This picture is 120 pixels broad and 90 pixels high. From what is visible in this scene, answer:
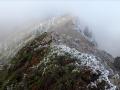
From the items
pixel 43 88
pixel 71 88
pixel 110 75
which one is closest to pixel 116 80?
pixel 110 75

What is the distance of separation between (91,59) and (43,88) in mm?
22288

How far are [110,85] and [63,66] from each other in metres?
34.4

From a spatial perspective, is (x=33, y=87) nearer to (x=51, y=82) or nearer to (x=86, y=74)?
(x=51, y=82)

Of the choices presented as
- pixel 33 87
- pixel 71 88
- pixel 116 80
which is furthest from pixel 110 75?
pixel 33 87

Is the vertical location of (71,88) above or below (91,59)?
below

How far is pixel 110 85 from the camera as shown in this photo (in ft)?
548

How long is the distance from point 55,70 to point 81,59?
39.4ft

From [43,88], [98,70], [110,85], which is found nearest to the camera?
[110,85]

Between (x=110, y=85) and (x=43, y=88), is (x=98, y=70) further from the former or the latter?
(x=43, y=88)

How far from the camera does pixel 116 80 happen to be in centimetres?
17975

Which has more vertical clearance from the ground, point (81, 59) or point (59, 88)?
point (81, 59)

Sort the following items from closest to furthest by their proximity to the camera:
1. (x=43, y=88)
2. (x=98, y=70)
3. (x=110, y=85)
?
(x=110, y=85) → (x=98, y=70) → (x=43, y=88)

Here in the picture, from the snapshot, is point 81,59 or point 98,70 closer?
point 98,70

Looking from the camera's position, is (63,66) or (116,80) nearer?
(116,80)
